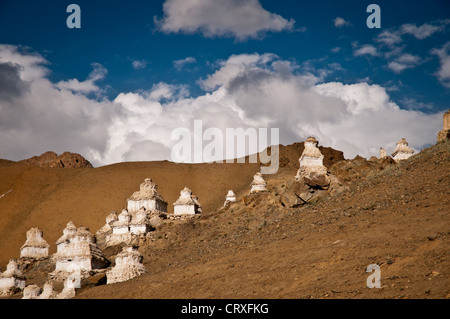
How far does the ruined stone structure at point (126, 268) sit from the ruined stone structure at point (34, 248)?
25.5 m

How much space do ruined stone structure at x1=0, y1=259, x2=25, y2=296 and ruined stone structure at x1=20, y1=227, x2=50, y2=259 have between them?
1447 cm

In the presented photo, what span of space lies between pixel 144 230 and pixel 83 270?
10.4 meters

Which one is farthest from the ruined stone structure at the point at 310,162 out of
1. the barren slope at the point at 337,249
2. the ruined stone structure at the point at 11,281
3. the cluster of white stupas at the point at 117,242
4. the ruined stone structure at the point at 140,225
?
the ruined stone structure at the point at 11,281

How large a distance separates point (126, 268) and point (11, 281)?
12.3 meters

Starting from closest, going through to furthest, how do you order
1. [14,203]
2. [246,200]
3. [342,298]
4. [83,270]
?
[342,298] → [83,270] → [246,200] → [14,203]

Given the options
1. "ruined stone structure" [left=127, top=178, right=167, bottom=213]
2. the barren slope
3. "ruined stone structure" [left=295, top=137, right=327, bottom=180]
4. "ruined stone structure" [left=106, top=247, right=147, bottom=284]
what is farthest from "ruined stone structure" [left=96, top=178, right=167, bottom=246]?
"ruined stone structure" [left=295, top=137, right=327, bottom=180]

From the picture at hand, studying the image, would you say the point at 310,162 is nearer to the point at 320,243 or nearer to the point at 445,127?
the point at 445,127

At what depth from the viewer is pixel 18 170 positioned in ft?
322

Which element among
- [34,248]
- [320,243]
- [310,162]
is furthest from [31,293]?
[34,248]

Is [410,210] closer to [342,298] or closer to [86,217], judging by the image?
[342,298]

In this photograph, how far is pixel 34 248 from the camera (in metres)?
53.2

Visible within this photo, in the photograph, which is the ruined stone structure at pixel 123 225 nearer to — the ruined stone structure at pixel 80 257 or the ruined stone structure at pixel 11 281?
the ruined stone structure at pixel 80 257
